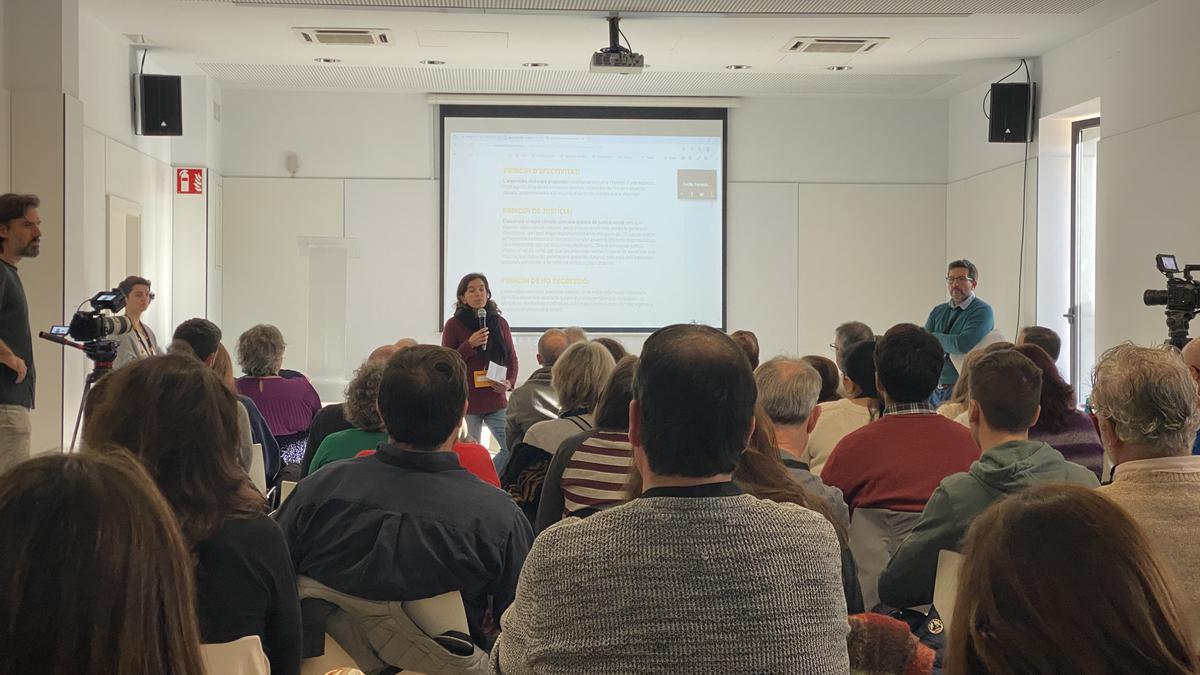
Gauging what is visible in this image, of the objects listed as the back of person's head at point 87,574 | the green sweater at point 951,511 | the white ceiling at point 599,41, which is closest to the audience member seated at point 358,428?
the green sweater at point 951,511

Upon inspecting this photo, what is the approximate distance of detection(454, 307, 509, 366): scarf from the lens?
661 cm

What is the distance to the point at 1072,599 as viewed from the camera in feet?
3.43

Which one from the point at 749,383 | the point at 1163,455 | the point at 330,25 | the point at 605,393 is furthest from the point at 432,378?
the point at 330,25

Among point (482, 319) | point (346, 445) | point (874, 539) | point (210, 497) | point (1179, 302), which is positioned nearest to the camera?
point (210, 497)

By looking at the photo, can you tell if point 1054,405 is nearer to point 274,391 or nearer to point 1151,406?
point 1151,406

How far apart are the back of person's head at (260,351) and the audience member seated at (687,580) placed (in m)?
3.58

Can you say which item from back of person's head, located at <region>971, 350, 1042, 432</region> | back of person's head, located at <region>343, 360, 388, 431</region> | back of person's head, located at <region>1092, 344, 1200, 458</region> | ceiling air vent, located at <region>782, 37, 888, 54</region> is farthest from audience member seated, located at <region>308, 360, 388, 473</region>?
ceiling air vent, located at <region>782, 37, 888, 54</region>

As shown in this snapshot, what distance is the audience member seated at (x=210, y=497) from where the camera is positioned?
170 cm

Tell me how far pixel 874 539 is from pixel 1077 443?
922 millimetres

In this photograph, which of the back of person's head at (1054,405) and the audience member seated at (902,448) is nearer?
the audience member seated at (902,448)

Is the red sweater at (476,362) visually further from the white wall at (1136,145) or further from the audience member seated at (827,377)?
the white wall at (1136,145)

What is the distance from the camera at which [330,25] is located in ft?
24.6

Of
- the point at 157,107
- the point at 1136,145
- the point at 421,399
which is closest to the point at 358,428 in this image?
the point at 421,399

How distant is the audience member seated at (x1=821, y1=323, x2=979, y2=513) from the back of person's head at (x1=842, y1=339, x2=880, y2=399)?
595 mm
